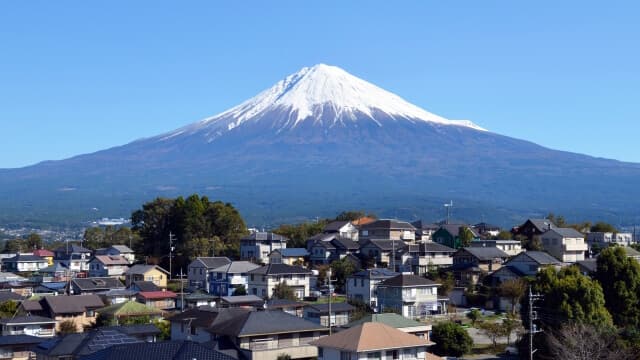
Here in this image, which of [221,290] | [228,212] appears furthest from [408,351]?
[228,212]

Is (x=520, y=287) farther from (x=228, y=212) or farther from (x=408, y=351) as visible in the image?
(x=228, y=212)

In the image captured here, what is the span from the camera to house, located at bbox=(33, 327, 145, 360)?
67.2 feet

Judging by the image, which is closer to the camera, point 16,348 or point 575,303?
point 575,303

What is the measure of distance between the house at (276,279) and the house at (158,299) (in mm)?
3949

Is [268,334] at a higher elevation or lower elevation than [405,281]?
lower

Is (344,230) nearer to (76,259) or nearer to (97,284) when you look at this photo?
(76,259)

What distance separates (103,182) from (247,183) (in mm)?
31768

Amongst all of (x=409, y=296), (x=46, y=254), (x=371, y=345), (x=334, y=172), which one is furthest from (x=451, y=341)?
(x=334, y=172)

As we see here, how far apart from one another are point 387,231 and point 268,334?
1053 inches

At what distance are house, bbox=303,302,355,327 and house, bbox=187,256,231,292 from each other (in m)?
12.8

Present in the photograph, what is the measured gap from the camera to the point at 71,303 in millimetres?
30625

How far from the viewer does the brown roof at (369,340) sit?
19.9m

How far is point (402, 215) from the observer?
393 ft

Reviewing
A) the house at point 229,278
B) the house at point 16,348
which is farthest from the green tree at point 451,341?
the house at point 229,278
